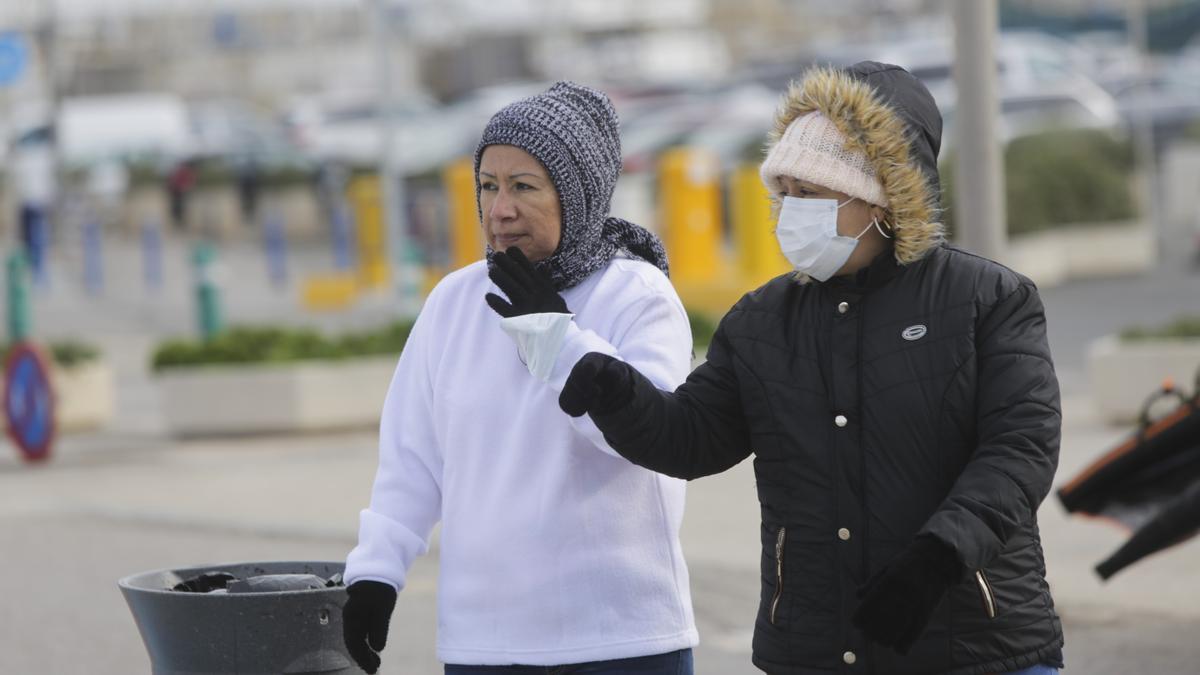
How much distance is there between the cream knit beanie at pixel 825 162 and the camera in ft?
11.0

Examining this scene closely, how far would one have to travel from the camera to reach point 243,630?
3703 mm

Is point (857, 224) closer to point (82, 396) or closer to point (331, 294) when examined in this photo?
point (82, 396)

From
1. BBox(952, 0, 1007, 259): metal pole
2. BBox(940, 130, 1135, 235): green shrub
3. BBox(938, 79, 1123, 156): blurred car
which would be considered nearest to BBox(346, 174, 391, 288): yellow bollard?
BBox(940, 130, 1135, 235): green shrub

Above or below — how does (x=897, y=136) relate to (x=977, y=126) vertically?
above

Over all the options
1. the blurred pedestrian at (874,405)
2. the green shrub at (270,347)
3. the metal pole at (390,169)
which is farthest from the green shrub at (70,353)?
the blurred pedestrian at (874,405)

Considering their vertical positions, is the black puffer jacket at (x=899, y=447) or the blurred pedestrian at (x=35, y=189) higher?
the black puffer jacket at (x=899, y=447)

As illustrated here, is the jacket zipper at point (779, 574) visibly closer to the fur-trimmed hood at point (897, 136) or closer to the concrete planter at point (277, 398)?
the fur-trimmed hood at point (897, 136)

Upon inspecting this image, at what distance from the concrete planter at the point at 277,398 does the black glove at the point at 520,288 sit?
9366mm

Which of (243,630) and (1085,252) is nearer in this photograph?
(243,630)

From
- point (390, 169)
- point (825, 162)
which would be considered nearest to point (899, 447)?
point (825, 162)

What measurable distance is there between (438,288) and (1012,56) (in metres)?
28.4

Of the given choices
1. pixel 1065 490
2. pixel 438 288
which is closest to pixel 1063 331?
pixel 1065 490

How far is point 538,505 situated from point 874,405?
69 cm

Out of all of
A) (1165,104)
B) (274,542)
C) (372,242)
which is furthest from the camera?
(1165,104)
